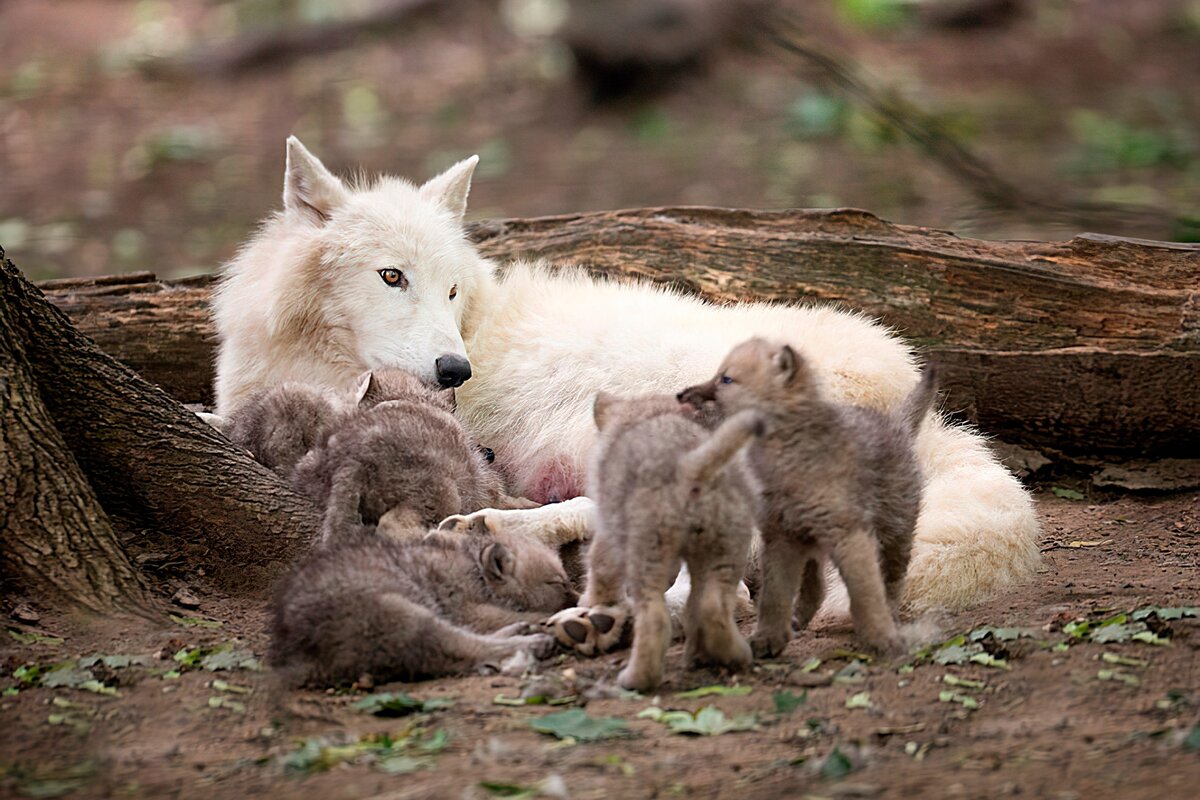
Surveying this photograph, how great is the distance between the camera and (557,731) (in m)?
3.03

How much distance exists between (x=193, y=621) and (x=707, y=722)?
196 cm

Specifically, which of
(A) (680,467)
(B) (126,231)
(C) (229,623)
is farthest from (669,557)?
(B) (126,231)

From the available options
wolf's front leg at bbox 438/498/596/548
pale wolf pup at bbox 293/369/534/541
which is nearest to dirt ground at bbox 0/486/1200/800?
pale wolf pup at bbox 293/369/534/541

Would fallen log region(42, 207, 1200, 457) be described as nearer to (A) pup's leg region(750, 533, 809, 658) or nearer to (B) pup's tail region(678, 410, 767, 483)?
(A) pup's leg region(750, 533, 809, 658)

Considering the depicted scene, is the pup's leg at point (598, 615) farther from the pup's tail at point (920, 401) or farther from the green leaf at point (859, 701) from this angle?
the pup's tail at point (920, 401)

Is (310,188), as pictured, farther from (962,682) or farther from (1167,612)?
(1167,612)

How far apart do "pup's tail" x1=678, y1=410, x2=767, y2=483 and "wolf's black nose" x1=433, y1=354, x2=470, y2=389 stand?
6.75 ft

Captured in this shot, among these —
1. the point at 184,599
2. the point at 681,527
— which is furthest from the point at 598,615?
the point at 184,599

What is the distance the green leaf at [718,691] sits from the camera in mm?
3281

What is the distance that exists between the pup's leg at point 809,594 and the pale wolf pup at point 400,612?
35.3 inches

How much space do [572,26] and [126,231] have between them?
5.70 meters

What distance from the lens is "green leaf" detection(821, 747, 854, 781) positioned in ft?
9.02

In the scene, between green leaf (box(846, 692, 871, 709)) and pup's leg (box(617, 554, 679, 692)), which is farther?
pup's leg (box(617, 554, 679, 692))

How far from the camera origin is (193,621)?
13.5ft
